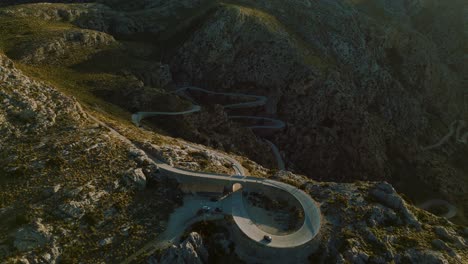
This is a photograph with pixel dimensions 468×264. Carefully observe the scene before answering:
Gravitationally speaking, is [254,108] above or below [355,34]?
below

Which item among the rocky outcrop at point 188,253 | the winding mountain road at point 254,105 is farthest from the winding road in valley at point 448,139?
the rocky outcrop at point 188,253

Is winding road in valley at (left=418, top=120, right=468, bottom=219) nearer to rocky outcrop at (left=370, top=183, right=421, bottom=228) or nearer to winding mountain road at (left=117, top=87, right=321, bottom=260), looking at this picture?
rocky outcrop at (left=370, top=183, right=421, bottom=228)

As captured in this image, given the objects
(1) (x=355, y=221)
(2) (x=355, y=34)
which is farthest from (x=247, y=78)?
(1) (x=355, y=221)

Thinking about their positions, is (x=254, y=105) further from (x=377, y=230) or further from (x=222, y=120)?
(x=377, y=230)

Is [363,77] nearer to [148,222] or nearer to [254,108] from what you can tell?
[254,108]

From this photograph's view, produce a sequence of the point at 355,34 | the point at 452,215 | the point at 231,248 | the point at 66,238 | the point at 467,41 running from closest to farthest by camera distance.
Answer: the point at 66,238 → the point at 231,248 → the point at 452,215 → the point at 355,34 → the point at 467,41

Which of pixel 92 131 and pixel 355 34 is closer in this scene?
pixel 92 131

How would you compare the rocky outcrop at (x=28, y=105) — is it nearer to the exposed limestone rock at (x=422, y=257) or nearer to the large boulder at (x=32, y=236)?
the large boulder at (x=32, y=236)

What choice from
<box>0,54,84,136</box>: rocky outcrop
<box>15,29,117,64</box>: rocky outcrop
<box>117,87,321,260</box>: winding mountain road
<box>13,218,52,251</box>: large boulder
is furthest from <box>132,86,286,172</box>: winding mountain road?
<box>13,218,52,251</box>: large boulder
